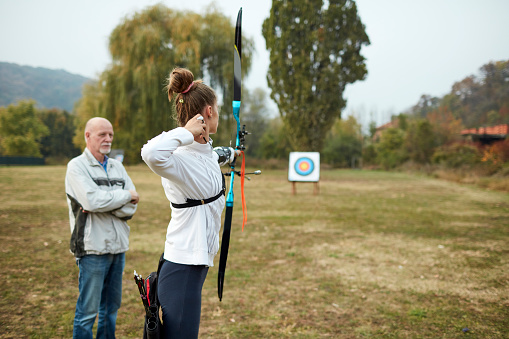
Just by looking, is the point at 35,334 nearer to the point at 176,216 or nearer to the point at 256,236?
the point at 176,216

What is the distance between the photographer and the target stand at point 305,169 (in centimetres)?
1302

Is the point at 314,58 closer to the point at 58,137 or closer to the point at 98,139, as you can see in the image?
the point at 98,139

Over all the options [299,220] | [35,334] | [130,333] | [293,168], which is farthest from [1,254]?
[293,168]

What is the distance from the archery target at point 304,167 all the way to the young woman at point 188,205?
1149 centimetres

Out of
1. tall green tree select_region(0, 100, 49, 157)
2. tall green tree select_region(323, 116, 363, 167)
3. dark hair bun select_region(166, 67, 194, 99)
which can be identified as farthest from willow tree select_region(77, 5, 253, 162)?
tall green tree select_region(0, 100, 49, 157)

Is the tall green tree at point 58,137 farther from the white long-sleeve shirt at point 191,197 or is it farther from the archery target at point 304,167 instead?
the white long-sleeve shirt at point 191,197

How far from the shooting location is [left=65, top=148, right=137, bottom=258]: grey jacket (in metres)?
2.27

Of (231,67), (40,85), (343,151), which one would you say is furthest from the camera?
(40,85)

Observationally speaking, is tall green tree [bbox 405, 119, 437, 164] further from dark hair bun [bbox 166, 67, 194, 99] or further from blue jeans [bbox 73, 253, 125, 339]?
dark hair bun [bbox 166, 67, 194, 99]

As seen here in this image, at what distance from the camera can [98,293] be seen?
2262 millimetres

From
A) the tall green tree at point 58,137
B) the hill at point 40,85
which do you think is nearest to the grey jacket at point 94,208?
the tall green tree at point 58,137

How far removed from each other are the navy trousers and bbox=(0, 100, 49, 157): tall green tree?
46190 millimetres

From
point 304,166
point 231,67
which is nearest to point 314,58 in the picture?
point 231,67

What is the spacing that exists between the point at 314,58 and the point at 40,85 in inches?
2883
